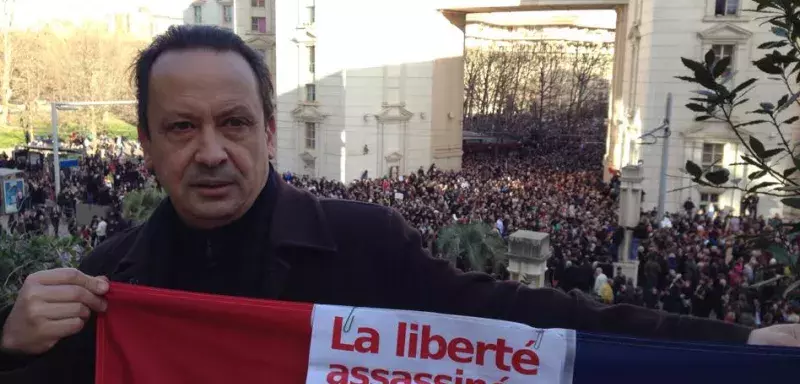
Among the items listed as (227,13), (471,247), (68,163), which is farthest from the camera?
(227,13)

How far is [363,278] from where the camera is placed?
81.1 inches

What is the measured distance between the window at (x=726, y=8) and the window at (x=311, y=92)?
17.6 meters

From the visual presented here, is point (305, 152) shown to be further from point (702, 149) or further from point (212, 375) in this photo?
point (212, 375)

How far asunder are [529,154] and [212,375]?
158 feet

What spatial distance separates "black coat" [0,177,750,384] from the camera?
1976mm

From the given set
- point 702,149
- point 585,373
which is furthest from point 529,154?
point 585,373

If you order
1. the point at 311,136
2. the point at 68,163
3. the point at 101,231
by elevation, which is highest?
the point at 311,136

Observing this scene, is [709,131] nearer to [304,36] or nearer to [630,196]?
[630,196]

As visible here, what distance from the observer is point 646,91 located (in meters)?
24.4

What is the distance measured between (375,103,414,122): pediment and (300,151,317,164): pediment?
3.90 m

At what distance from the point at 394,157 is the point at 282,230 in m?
30.6

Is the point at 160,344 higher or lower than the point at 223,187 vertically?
lower

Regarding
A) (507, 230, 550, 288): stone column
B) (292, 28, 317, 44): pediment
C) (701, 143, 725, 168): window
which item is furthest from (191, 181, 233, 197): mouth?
(292, 28, 317, 44): pediment

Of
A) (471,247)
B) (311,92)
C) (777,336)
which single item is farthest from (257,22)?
(777,336)
